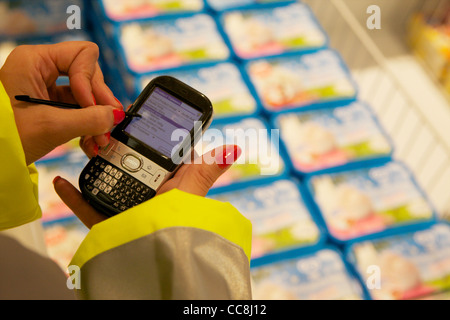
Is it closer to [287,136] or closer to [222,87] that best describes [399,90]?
[287,136]

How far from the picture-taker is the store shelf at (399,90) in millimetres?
2191

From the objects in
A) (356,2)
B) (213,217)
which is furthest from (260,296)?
(356,2)

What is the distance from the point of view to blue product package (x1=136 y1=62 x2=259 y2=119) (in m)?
1.80

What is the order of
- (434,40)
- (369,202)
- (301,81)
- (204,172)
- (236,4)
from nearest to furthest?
(204,172), (369,202), (301,81), (236,4), (434,40)

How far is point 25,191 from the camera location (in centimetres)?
81

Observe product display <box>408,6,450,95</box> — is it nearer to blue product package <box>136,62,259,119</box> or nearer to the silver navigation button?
blue product package <box>136,62,259,119</box>

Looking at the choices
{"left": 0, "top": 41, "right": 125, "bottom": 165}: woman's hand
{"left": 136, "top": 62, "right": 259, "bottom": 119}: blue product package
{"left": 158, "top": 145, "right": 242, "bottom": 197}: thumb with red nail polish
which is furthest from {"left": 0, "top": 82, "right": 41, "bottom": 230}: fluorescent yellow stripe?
{"left": 136, "top": 62, "right": 259, "bottom": 119}: blue product package

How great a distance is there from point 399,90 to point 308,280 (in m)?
1.03

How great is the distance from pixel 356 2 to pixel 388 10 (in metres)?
0.21

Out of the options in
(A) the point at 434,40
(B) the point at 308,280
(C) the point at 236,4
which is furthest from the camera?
(A) the point at 434,40

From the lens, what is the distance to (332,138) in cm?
180

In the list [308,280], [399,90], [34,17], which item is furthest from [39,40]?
[399,90]

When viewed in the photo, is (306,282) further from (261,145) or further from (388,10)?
(388,10)

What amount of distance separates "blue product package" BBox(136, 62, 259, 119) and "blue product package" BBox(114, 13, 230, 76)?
0.11ft
